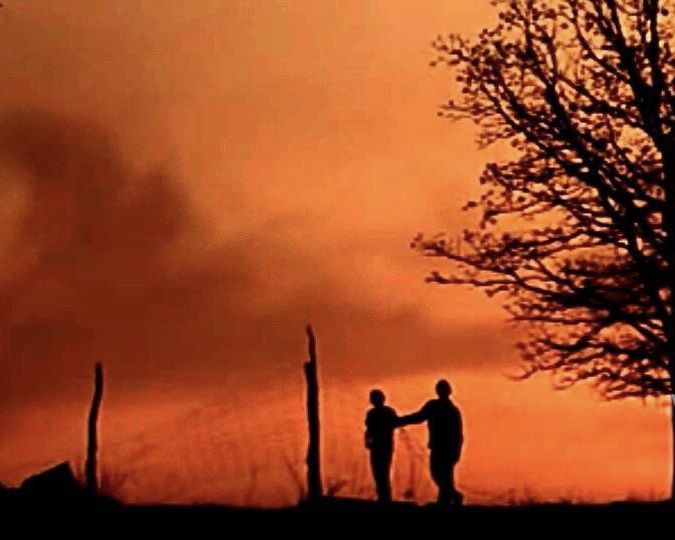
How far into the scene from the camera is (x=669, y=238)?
41.2 meters

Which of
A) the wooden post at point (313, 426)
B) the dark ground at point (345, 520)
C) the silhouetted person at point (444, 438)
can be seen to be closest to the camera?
the dark ground at point (345, 520)

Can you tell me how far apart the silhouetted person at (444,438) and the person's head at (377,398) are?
2.27ft

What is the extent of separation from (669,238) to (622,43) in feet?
12.2

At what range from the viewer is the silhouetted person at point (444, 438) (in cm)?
3331

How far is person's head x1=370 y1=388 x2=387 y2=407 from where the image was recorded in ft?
111

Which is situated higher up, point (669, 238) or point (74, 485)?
point (669, 238)

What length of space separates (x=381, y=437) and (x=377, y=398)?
549 mm

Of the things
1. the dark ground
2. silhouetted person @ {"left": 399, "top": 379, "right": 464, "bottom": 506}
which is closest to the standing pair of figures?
silhouetted person @ {"left": 399, "top": 379, "right": 464, "bottom": 506}

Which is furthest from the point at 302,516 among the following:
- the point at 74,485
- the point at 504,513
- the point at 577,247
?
the point at 577,247

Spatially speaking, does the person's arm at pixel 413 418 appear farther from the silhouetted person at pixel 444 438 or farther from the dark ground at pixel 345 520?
the dark ground at pixel 345 520

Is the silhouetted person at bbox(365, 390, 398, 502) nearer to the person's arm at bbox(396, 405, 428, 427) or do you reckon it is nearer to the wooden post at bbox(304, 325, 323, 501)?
the person's arm at bbox(396, 405, 428, 427)

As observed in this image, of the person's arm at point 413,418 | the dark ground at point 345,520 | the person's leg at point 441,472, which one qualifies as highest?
the person's arm at point 413,418

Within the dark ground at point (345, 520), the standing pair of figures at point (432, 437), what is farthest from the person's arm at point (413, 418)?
the dark ground at point (345, 520)

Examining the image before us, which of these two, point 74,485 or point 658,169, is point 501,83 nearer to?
point 658,169
